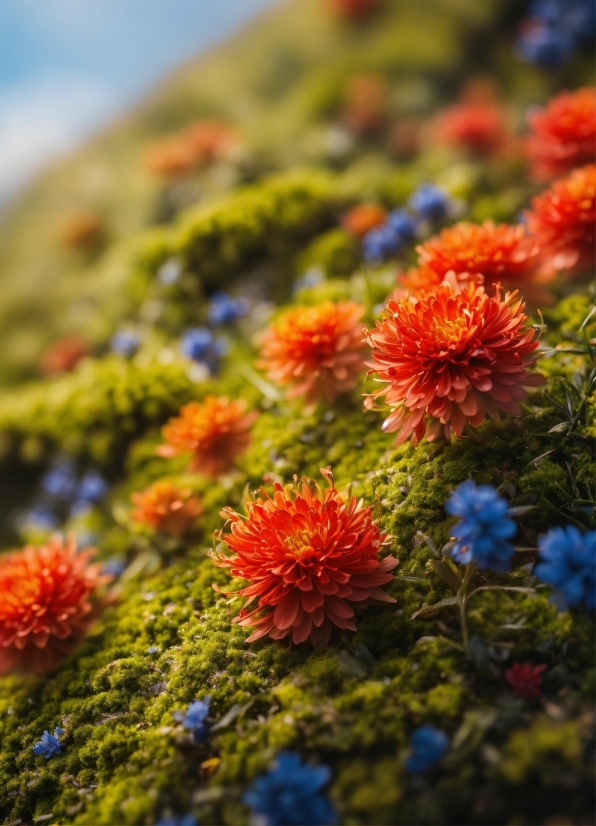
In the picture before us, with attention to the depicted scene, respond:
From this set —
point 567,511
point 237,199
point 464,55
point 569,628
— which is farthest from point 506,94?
point 569,628

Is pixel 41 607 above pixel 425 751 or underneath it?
above

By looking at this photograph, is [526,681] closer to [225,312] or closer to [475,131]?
[225,312]

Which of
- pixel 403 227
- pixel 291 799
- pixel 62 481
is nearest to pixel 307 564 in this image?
pixel 291 799

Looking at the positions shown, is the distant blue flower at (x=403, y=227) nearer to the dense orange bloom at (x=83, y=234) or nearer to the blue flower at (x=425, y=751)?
the blue flower at (x=425, y=751)

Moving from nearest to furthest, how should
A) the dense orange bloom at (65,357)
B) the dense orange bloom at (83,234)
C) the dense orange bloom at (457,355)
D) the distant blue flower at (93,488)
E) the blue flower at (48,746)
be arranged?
1. the dense orange bloom at (457,355)
2. the blue flower at (48,746)
3. the distant blue flower at (93,488)
4. the dense orange bloom at (65,357)
5. the dense orange bloom at (83,234)

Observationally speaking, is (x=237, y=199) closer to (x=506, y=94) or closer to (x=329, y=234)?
(x=329, y=234)

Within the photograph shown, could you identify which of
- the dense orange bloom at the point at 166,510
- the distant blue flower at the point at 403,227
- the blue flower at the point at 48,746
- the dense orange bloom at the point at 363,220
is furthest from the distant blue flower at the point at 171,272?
the blue flower at the point at 48,746
